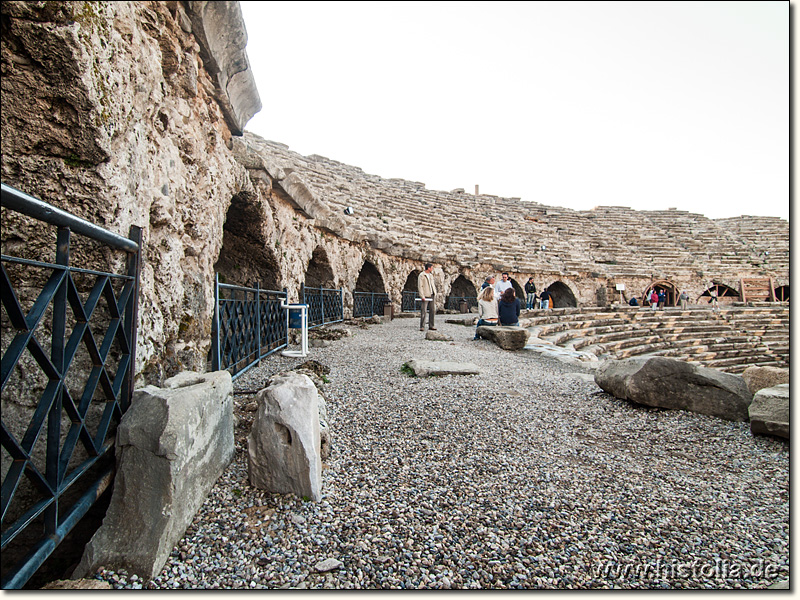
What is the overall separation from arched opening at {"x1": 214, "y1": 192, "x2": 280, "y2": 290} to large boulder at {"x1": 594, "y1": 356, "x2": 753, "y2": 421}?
4.90 meters

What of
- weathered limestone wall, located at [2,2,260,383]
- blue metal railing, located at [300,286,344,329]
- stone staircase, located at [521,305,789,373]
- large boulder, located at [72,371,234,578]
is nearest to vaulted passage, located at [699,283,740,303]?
stone staircase, located at [521,305,789,373]

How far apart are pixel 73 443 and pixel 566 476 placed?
8.80 feet

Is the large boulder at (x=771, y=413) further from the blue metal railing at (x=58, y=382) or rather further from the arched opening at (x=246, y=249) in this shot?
the arched opening at (x=246, y=249)

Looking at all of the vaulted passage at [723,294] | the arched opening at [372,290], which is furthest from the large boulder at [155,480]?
the vaulted passage at [723,294]

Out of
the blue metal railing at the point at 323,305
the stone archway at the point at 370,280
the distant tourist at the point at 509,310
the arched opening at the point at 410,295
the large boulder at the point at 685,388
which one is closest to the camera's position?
the large boulder at the point at 685,388

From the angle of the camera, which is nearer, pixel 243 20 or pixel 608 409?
pixel 243 20

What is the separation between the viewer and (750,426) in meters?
3.38

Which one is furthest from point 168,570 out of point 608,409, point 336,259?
point 336,259

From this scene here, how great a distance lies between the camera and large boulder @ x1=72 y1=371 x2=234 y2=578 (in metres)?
1.62

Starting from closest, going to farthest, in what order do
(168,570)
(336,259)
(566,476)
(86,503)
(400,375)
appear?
(168,570) → (86,503) → (566,476) → (400,375) → (336,259)

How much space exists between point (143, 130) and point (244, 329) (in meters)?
2.58

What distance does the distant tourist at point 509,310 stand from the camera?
9461 mm

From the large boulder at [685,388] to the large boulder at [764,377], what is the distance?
17.6 inches

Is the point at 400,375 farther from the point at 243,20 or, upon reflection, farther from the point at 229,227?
the point at 243,20
